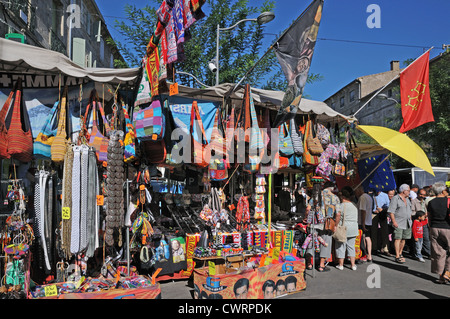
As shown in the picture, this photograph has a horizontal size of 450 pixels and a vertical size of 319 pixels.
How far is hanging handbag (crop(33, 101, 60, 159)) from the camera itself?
13.3 ft

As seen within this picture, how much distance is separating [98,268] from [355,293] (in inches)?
153

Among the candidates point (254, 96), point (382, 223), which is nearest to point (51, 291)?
point (254, 96)

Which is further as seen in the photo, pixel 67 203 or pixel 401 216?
pixel 401 216

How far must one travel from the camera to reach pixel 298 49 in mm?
4332

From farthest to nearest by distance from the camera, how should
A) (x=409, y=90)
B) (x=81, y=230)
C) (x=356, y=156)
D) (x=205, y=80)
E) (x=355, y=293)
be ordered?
1. (x=205, y=80)
2. (x=356, y=156)
3. (x=409, y=90)
4. (x=355, y=293)
5. (x=81, y=230)

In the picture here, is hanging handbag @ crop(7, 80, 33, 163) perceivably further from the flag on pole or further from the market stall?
the flag on pole

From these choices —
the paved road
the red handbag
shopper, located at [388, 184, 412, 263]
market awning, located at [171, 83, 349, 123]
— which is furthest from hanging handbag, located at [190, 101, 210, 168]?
shopper, located at [388, 184, 412, 263]

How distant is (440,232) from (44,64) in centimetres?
632

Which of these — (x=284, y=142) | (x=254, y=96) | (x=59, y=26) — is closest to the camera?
(x=254, y=96)

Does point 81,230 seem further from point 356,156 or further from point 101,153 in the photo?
point 356,156

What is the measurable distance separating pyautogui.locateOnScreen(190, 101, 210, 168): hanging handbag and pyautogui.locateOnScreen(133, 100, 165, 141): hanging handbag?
800 millimetres

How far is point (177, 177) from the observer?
649 centimetres

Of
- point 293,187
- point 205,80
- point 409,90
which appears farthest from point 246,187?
point 205,80

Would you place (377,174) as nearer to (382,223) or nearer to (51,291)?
(382,223)
